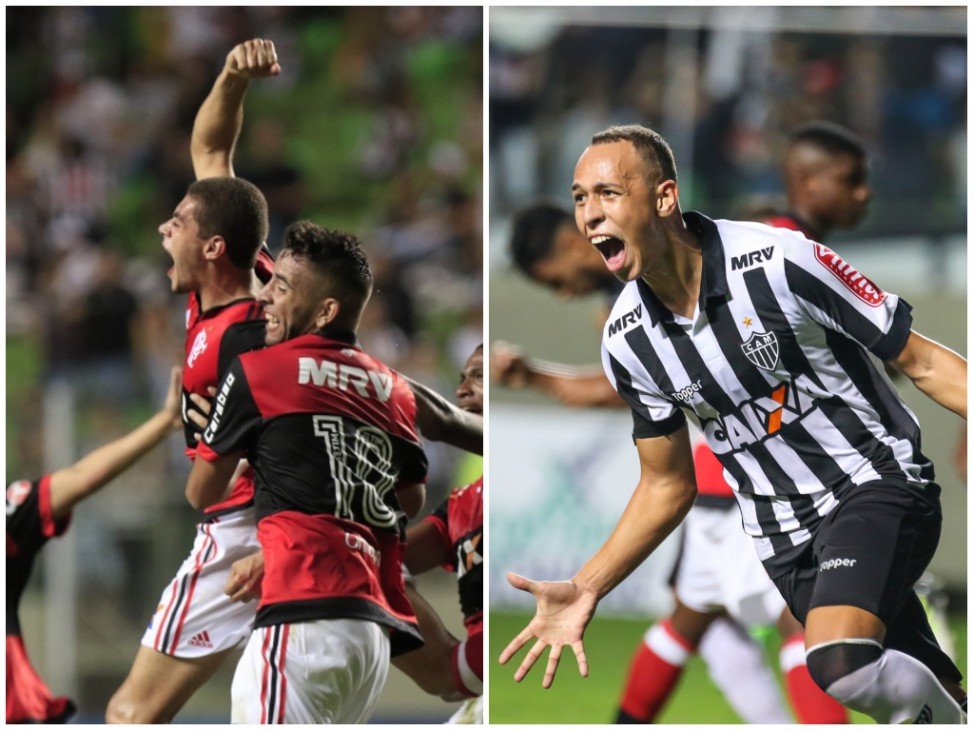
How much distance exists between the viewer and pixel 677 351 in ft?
9.64

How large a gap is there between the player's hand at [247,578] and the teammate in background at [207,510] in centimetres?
3

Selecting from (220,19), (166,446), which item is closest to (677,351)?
(166,446)

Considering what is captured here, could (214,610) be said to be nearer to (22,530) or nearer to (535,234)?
(22,530)

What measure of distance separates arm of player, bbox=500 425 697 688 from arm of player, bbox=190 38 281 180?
135cm

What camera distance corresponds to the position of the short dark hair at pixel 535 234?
14.0 ft

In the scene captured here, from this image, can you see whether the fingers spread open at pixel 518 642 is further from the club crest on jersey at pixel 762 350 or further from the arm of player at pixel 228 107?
the arm of player at pixel 228 107

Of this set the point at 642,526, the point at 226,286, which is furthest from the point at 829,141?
the point at 226,286

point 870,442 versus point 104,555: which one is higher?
point 870,442

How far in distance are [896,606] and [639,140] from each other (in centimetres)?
114

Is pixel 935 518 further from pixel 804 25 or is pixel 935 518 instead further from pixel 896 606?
pixel 804 25

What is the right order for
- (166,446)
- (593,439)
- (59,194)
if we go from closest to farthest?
(166,446)
(59,194)
(593,439)

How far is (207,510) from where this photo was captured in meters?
3.33

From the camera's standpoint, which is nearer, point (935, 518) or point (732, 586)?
point (935, 518)

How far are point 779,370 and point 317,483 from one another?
1.07 meters
